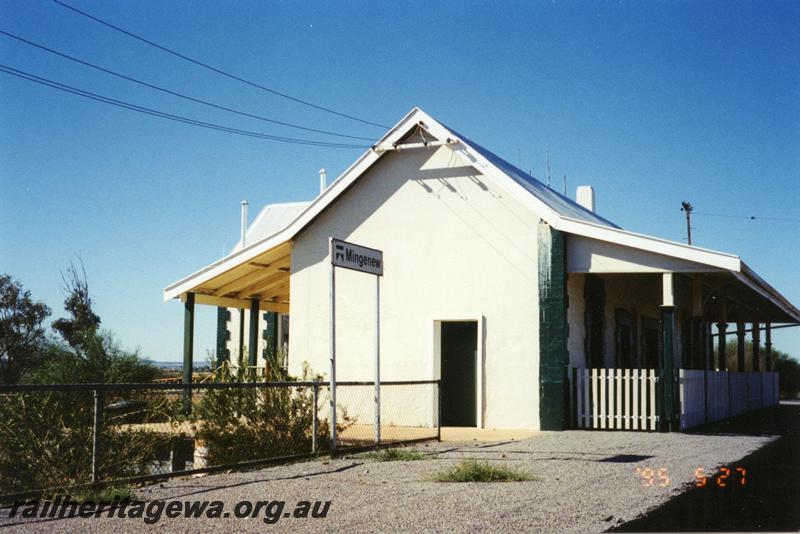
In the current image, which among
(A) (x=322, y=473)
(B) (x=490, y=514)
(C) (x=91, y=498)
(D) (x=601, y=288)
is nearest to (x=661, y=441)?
(D) (x=601, y=288)

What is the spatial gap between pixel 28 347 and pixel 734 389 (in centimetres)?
2791

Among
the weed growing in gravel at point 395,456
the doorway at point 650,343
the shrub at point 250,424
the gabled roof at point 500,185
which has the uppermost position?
the gabled roof at point 500,185

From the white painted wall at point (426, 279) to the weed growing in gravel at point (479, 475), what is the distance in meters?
7.08

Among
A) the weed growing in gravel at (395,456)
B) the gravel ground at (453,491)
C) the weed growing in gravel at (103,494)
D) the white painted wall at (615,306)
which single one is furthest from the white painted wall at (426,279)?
the weed growing in gravel at (103,494)

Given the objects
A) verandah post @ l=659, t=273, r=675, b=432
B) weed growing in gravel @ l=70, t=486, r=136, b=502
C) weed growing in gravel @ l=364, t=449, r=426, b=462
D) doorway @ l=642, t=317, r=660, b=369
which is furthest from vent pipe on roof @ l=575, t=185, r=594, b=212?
weed growing in gravel @ l=70, t=486, r=136, b=502

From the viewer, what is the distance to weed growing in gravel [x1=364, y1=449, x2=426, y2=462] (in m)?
12.0

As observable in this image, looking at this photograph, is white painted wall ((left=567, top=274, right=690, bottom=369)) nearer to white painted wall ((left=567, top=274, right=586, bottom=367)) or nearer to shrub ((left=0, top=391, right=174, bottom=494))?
white painted wall ((left=567, top=274, right=586, bottom=367))

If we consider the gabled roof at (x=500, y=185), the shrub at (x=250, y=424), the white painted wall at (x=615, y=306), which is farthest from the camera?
the white painted wall at (x=615, y=306)

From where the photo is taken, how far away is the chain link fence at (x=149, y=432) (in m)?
11.0

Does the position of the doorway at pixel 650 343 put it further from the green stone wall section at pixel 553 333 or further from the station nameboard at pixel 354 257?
the station nameboard at pixel 354 257

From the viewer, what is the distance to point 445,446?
45.6ft

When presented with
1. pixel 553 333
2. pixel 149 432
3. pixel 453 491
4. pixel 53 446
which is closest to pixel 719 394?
pixel 553 333

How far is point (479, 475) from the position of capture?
9938mm

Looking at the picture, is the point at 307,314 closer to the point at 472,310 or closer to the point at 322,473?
the point at 472,310
